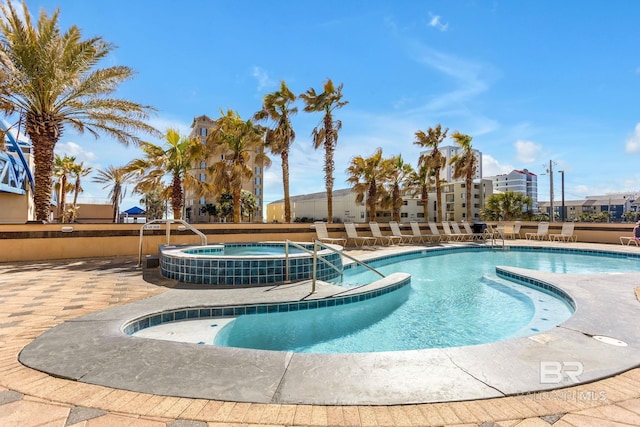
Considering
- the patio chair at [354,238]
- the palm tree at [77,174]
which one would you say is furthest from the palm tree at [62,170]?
the patio chair at [354,238]

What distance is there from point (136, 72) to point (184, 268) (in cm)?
861

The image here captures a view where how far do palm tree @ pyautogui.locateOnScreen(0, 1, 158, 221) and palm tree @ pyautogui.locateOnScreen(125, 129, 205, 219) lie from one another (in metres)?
2.24

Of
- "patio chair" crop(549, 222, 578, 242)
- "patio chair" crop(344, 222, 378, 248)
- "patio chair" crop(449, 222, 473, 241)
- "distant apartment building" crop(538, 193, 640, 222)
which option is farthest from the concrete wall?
"distant apartment building" crop(538, 193, 640, 222)

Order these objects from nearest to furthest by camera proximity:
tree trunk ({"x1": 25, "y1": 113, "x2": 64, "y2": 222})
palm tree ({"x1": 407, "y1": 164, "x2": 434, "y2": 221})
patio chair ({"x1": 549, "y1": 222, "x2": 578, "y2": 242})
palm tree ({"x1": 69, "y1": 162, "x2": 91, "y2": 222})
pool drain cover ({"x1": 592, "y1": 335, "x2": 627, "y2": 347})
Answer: pool drain cover ({"x1": 592, "y1": 335, "x2": 627, "y2": 347})
tree trunk ({"x1": 25, "y1": 113, "x2": 64, "y2": 222})
patio chair ({"x1": 549, "y1": 222, "x2": 578, "y2": 242})
palm tree ({"x1": 407, "y1": 164, "x2": 434, "y2": 221})
palm tree ({"x1": 69, "y1": 162, "x2": 91, "y2": 222})

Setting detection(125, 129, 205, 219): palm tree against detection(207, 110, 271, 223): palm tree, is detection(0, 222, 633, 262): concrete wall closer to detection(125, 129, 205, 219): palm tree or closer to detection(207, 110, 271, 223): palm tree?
detection(125, 129, 205, 219): palm tree

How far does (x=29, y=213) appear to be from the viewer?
73.2 ft

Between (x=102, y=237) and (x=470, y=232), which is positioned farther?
(x=470, y=232)

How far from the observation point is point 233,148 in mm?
15633

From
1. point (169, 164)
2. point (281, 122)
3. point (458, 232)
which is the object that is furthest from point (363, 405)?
point (458, 232)

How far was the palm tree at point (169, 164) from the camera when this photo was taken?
13.1 meters

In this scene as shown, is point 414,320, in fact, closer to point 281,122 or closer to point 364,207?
point 281,122

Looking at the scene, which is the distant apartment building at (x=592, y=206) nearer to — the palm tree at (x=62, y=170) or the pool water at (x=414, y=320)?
the pool water at (x=414, y=320)

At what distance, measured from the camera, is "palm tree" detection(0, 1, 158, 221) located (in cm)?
931

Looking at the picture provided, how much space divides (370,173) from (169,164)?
11.1 m
